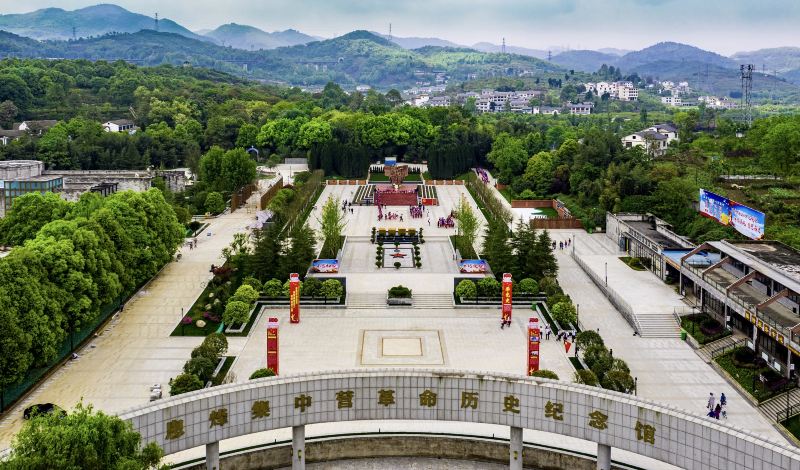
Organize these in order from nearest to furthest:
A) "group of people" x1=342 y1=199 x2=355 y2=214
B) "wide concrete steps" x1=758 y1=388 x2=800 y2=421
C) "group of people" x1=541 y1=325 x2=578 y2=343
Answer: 1. "wide concrete steps" x1=758 y1=388 x2=800 y2=421
2. "group of people" x1=541 y1=325 x2=578 y2=343
3. "group of people" x1=342 y1=199 x2=355 y2=214

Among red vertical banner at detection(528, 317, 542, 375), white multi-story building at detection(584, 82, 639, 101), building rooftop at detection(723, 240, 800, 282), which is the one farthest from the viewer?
white multi-story building at detection(584, 82, 639, 101)

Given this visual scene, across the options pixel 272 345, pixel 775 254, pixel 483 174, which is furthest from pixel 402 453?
pixel 483 174

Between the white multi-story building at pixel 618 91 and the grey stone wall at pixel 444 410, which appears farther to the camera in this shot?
the white multi-story building at pixel 618 91

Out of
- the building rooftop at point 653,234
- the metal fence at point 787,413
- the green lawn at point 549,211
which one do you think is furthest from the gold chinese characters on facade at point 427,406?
the green lawn at point 549,211

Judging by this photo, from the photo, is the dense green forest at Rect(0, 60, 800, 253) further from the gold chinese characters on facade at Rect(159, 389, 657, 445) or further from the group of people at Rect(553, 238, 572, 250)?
the gold chinese characters on facade at Rect(159, 389, 657, 445)

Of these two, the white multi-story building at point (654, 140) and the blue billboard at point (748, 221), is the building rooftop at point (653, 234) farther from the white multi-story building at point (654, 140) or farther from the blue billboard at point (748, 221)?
the white multi-story building at point (654, 140)

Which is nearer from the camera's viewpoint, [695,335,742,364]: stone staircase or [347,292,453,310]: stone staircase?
[695,335,742,364]: stone staircase

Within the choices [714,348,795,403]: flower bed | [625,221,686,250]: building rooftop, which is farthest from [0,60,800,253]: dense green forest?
[714,348,795,403]: flower bed
